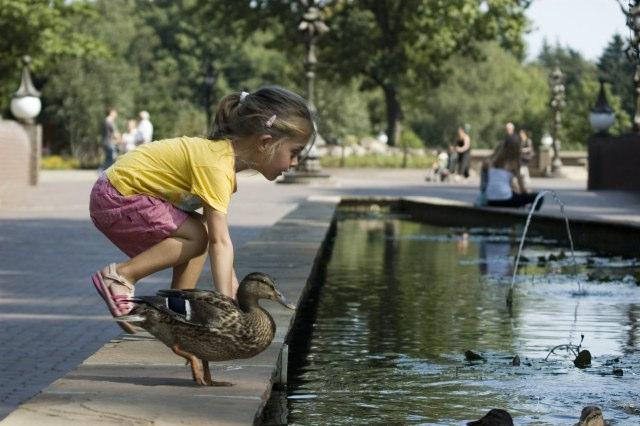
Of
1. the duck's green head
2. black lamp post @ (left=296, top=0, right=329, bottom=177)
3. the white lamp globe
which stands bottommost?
the duck's green head

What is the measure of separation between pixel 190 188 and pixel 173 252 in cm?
32

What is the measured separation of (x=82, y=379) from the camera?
6105 millimetres

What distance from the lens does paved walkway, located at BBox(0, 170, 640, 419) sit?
7.84m

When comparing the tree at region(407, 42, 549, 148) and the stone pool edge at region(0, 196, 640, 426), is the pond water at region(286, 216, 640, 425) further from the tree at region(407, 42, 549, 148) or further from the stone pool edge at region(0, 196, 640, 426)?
the tree at region(407, 42, 549, 148)

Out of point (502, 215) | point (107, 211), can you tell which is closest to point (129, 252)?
point (107, 211)

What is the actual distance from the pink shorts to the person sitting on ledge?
1372cm

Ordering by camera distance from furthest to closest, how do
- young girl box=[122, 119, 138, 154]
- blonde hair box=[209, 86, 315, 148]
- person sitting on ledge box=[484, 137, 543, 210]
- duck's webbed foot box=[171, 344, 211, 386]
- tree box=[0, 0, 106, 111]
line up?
tree box=[0, 0, 106, 111]
young girl box=[122, 119, 138, 154]
person sitting on ledge box=[484, 137, 543, 210]
blonde hair box=[209, 86, 315, 148]
duck's webbed foot box=[171, 344, 211, 386]

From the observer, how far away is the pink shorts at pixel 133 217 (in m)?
6.92

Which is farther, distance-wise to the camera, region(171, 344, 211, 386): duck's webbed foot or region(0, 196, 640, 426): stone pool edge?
region(171, 344, 211, 386): duck's webbed foot

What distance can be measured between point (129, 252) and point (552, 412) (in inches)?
79.5

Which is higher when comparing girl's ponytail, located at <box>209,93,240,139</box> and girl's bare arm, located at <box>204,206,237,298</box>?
girl's ponytail, located at <box>209,93,240,139</box>

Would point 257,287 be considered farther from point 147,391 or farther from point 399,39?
point 399,39

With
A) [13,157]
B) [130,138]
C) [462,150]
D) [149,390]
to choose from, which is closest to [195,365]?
[149,390]

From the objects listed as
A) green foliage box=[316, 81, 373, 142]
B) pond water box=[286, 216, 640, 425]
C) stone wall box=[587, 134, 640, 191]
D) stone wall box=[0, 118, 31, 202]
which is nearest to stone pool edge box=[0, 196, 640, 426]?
pond water box=[286, 216, 640, 425]
